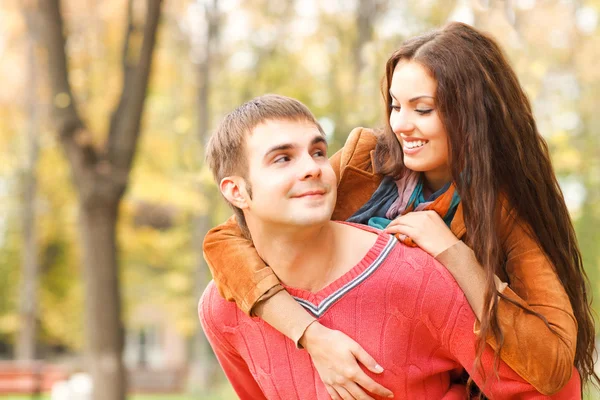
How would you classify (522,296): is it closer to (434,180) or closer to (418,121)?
(434,180)

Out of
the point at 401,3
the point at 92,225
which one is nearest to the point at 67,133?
the point at 92,225

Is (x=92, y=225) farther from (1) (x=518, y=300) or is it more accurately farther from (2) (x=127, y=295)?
(2) (x=127, y=295)

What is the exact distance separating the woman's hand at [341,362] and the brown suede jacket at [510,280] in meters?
0.22

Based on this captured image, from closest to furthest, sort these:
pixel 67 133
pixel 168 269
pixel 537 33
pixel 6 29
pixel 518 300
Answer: pixel 518 300, pixel 67 133, pixel 537 33, pixel 6 29, pixel 168 269

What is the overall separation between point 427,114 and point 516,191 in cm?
39

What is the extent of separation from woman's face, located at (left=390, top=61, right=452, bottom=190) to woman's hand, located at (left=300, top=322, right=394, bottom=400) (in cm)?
63

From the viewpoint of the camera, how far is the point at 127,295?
28.1 metres

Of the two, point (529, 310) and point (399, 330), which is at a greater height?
point (529, 310)

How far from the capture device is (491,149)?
285cm

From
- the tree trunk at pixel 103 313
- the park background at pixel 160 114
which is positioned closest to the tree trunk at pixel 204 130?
the park background at pixel 160 114

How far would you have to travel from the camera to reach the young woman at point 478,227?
269 cm

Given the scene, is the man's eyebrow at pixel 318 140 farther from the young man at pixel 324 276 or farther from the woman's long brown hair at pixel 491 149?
the woman's long brown hair at pixel 491 149

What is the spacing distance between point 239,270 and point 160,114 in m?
16.3

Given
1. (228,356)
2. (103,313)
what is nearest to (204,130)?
(103,313)
